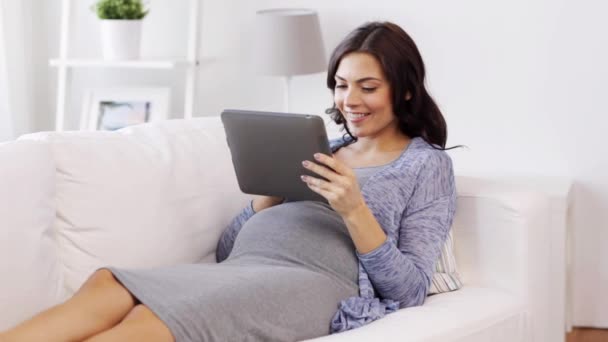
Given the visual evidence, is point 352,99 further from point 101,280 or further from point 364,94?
point 101,280

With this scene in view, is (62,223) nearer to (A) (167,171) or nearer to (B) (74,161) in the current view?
(B) (74,161)

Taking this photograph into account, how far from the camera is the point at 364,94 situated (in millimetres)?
2363

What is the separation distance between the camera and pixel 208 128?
2.62 metres

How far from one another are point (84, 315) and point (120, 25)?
6.69 feet

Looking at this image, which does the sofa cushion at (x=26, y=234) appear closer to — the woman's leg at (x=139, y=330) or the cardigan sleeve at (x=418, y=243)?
the woman's leg at (x=139, y=330)

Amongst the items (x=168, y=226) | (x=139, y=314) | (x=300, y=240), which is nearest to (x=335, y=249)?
(x=300, y=240)

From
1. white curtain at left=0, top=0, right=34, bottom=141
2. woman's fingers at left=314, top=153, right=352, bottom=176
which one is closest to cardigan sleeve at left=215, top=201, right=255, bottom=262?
woman's fingers at left=314, top=153, right=352, bottom=176

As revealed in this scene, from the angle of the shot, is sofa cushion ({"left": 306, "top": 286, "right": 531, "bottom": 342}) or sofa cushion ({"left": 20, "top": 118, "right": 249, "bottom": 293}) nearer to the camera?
sofa cushion ({"left": 306, "top": 286, "right": 531, "bottom": 342})

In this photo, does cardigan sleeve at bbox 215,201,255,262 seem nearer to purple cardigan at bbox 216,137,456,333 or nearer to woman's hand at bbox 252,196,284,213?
→ woman's hand at bbox 252,196,284,213

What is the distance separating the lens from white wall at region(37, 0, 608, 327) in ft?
10.9

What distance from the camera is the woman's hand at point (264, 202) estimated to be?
95.4 inches

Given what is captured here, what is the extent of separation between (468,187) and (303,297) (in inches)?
25.0

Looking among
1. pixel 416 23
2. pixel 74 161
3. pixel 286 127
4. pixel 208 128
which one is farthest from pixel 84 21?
→ pixel 286 127

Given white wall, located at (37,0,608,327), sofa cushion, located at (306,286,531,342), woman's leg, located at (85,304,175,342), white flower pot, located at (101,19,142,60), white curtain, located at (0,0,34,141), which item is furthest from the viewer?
white curtain, located at (0,0,34,141)
